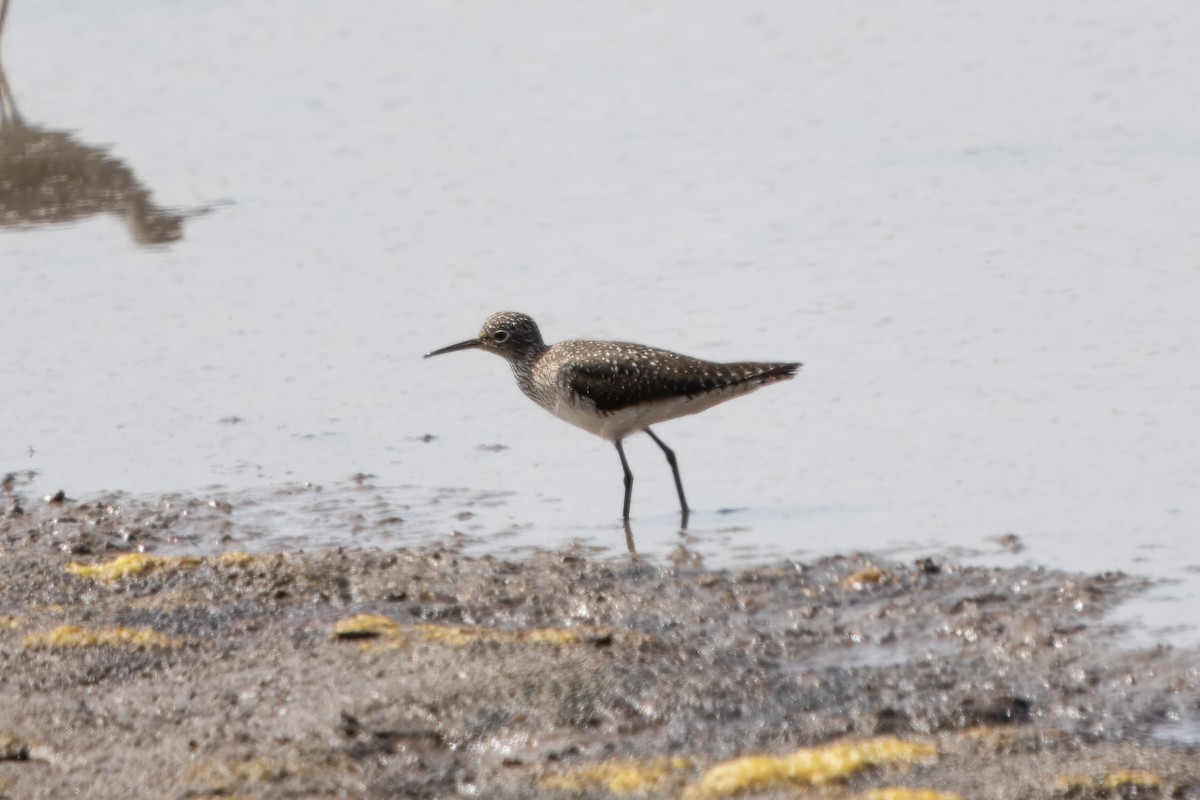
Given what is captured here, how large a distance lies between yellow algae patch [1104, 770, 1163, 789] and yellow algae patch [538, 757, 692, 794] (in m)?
1.08

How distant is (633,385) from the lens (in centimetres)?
768

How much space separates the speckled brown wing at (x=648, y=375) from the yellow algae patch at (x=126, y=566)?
1.92 meters

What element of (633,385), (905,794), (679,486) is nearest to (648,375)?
(633,385)

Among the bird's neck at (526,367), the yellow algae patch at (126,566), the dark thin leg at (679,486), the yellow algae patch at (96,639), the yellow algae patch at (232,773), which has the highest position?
the bird's neck at (526,367)

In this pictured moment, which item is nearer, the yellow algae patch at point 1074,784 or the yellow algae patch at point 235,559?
the yellow algae patch at point 1074,784

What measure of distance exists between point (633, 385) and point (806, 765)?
3216 mm

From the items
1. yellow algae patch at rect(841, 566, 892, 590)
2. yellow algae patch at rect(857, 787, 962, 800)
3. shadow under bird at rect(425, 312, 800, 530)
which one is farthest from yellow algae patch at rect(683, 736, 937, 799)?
shadow under bird at rect(425, 312, 800, 530)

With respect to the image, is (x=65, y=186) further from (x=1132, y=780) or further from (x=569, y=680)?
(x=1132, y=780)

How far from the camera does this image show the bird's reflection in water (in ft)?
40.1

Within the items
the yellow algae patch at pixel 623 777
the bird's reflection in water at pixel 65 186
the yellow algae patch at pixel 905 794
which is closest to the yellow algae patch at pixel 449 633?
the yellow algae patch at pixel 623 777

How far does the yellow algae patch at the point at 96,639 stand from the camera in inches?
226

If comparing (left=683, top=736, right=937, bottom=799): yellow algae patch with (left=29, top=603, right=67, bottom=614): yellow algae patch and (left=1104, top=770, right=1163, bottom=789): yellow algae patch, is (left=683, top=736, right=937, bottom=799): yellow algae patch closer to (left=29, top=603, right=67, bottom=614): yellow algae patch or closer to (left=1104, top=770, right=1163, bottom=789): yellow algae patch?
(left=1104, top=770, right=1163, bottom=789): yellow algae patch

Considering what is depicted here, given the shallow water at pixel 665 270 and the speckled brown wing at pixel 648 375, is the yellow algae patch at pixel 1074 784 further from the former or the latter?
the speckled brown wing at pixel 648 375

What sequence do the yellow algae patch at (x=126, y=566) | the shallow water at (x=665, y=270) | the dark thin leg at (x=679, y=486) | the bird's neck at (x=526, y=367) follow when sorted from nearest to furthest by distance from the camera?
1. the yellow algae patch at (x=126, y=566)
2. the dark thin leg at (x=679, y=486)
3. the shallow water at (x=665, y=270)
4. the bird's neck at (x=526, y=367)
